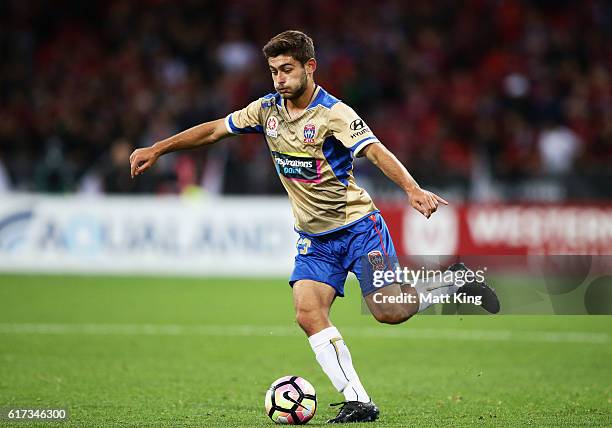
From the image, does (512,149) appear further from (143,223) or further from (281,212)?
(143,223)

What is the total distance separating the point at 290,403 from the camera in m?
6.47

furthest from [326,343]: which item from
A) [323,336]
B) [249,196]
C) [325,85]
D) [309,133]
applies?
[325,85]

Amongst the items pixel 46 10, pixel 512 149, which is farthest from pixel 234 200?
pixel 46 10

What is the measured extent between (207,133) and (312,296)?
1.26m

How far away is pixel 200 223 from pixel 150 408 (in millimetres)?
9999

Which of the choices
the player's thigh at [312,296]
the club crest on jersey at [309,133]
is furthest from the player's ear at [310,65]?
the player's thigh at [312,296]

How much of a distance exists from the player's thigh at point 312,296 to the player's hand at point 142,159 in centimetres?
120

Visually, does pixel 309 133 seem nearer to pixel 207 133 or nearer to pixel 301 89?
pixel 301 89

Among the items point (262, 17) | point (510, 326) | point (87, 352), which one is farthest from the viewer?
point (262, 17)

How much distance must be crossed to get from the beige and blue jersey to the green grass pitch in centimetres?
129

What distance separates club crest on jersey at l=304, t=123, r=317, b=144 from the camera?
6434 millimetres

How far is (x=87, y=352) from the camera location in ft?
32.7

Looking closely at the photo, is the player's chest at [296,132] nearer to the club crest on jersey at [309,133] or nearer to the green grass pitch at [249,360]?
the club crest on jersey at [309,133]

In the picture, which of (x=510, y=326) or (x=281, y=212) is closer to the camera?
(x=510, y=326)
